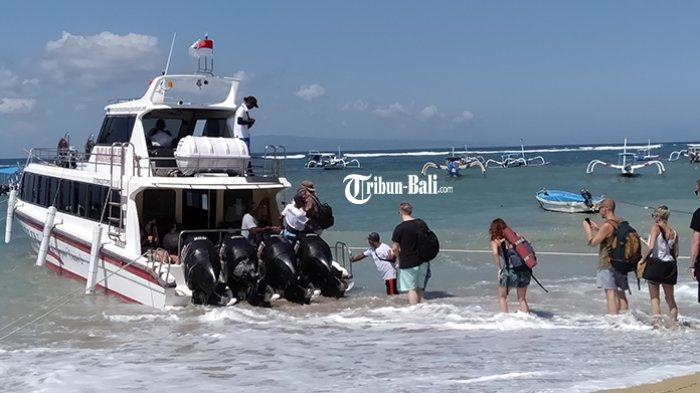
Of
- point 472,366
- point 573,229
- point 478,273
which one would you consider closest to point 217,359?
point 472,366

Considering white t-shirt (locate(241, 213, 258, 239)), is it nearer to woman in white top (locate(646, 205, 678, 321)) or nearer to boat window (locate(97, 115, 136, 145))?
boat window (locate(97, 115, 136, 145))

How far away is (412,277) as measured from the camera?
40.5 feet

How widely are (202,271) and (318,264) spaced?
1.93 meters

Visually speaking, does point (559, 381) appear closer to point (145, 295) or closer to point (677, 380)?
point (677, 380)

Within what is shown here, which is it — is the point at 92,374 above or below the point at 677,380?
below

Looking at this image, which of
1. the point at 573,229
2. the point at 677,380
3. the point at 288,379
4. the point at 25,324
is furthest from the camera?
the point at 573,229

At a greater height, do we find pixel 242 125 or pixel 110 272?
pixel 242 125

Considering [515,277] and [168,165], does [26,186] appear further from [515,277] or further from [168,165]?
[515,277]

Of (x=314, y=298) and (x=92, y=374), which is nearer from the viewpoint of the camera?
(x=92, y=374)

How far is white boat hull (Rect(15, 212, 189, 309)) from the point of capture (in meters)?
12.7

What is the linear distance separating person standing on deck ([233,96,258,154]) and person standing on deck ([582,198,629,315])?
6.85 metres

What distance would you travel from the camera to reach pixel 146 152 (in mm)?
14547

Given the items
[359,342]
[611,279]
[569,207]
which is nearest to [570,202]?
[569,207]

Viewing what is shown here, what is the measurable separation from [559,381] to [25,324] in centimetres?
878
